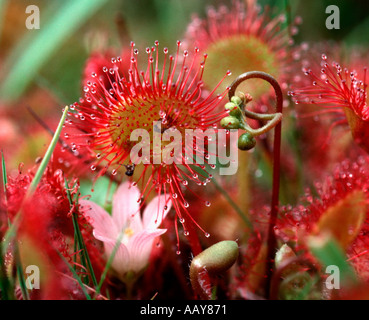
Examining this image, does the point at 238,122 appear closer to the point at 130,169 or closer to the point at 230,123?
the point at 230,123

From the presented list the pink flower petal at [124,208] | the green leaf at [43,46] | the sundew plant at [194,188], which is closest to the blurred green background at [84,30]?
the green leaf at [43,46]

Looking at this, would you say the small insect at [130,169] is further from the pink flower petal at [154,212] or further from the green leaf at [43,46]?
the green leaf at [43,46]

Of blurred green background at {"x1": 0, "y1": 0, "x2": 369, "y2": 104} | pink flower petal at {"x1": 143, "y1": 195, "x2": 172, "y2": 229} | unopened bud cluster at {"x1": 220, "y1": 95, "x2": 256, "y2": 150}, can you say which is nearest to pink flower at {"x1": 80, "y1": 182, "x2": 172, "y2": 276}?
pink flower petal at {"x1": 143, "y1": 195, "x2": 172, "y2": 229}

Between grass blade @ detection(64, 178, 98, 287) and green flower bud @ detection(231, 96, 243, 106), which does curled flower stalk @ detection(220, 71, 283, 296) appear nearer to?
green flower bud @ detection(231, 96, 243, 106)

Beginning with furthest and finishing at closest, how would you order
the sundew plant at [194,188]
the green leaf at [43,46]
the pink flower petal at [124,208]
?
the green leaf at [43,46], the pink flower petal at [124,208], the sundew plant at [194,188]

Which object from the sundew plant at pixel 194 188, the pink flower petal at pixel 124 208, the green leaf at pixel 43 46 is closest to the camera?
the sundew plant at pixel 194 188

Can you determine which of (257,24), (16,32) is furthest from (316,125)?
(16,32)
